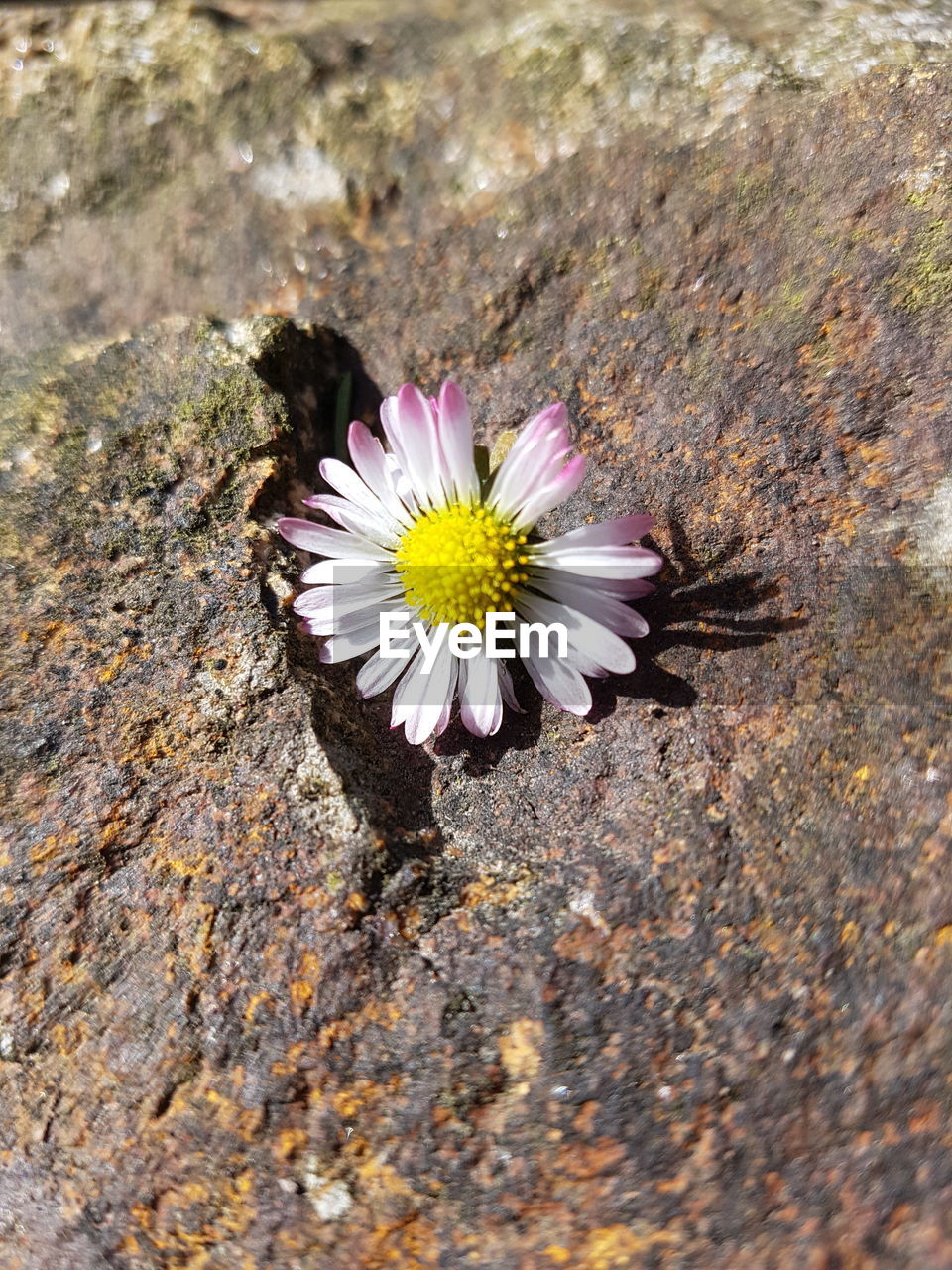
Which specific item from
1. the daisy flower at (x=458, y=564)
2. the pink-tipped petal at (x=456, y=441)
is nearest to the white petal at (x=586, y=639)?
the daisy flower at (x=458, y=564)

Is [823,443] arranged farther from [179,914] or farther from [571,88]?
[179,914]

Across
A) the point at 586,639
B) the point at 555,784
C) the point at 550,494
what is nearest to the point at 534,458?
the point at 550,494

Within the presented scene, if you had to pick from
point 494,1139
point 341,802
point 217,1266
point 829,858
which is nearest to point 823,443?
point 829,858

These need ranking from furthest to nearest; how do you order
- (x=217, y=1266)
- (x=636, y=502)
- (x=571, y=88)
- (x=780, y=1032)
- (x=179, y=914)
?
(x=571, y=88) < (x=636, y=502) < (x=179, y=914) < (x=217, y=1266) < (x=780, y=1032)

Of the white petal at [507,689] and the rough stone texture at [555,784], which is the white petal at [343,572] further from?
the white petal at [507,689]

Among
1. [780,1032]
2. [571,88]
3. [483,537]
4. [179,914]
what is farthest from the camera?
[571,88]

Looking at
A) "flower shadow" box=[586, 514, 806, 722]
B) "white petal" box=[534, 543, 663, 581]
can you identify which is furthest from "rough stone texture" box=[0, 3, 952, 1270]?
"white petal" box=[534, 543, 663, 581]

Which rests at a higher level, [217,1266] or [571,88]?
[571,88]
